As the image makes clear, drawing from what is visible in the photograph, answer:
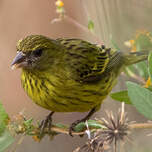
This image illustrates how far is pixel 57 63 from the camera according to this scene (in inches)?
146

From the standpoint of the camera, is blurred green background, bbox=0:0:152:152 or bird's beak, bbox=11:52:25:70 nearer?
bird's beak, bbox=11:52:25:70

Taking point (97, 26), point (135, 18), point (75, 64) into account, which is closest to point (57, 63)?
point (75, 64)

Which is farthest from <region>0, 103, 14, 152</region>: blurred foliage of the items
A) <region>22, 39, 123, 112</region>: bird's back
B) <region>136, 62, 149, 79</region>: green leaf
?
<region>22, 39, 123, 112</region>: bird's back

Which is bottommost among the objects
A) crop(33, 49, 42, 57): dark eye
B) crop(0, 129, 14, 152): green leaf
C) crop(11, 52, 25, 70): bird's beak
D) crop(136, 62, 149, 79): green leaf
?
crop(0, 129, 14, 152): green leaf

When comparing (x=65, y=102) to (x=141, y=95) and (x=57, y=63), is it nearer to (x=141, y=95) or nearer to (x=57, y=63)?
(x=57, y=63)

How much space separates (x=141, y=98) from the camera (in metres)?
1.86

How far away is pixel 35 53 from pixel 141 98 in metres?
1.73

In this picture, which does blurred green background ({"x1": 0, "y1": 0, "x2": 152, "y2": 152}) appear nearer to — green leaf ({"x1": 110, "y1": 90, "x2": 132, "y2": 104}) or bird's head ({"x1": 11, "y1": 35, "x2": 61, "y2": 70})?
bird's head ({"x1": 11, "y1": 35, "x2": 61, "y2": 70})

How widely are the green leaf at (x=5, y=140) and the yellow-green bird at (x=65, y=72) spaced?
A: 45.7 inches

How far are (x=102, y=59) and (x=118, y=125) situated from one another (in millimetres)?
2454

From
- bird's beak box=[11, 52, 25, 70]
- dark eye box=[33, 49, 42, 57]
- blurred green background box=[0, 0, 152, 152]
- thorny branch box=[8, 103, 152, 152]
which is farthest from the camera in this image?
blurred green background box=[0, 0, 152, 152]

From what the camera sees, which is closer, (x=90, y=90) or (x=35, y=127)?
(x=35, y=127)

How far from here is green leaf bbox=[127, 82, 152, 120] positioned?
1846mm

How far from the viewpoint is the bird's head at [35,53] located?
3.27 m
